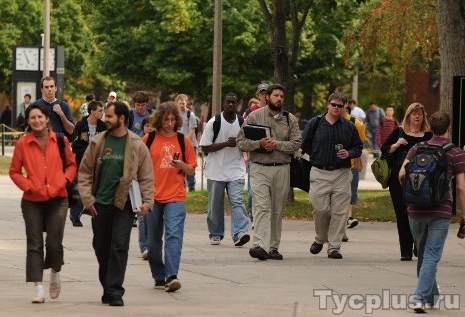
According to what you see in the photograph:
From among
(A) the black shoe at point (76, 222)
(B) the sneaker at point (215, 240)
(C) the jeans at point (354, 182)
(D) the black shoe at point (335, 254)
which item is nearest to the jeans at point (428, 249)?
(D) the black shoe at point (335, 254)

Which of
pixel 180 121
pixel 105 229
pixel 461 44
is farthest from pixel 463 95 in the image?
pixel 105 229

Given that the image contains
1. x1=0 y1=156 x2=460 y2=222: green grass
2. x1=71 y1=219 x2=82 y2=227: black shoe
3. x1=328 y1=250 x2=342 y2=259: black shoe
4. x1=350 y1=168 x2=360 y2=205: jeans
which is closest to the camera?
x1=328 y1=250 x2=342 y2=259: black shoe

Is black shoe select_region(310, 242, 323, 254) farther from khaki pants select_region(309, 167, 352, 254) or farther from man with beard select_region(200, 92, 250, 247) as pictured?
man with beard select_region(200, 92, 250, 247)

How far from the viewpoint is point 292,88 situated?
80.7 ft

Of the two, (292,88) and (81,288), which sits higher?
(292,88)

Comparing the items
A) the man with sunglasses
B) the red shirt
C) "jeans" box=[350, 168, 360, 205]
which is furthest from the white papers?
"jeans" box=[350, 168, 360, 205]

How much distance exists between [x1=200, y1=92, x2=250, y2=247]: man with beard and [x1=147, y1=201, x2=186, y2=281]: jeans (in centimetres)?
395

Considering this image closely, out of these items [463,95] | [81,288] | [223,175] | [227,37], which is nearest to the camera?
[81,288]

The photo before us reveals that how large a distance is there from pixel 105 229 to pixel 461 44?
11.6 m

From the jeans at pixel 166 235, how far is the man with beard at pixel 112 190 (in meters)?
0.95

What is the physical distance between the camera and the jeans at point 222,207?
17406 mm

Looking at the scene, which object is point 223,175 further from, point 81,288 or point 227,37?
point 227,37

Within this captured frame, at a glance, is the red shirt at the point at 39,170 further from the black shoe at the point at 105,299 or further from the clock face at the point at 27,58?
the clock face at the point at 27,58

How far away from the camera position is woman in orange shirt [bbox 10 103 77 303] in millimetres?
12078
